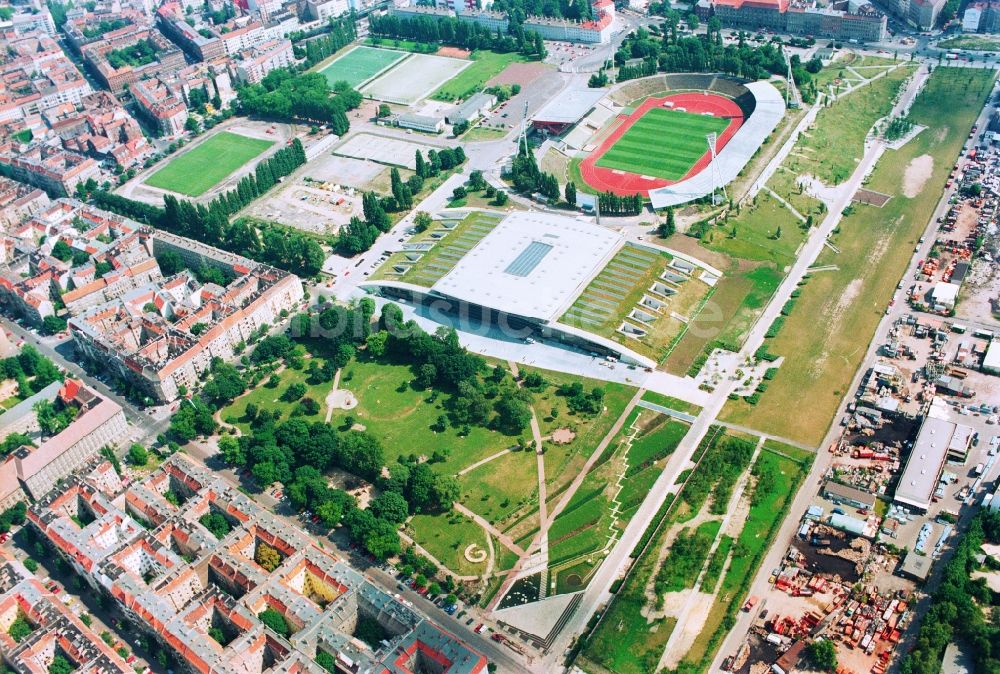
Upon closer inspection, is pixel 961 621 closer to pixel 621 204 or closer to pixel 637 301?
pixel 637 301

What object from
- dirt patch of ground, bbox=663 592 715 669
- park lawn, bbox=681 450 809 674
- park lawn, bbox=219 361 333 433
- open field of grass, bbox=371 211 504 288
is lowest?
park lawn, bbox=219 361 333 433

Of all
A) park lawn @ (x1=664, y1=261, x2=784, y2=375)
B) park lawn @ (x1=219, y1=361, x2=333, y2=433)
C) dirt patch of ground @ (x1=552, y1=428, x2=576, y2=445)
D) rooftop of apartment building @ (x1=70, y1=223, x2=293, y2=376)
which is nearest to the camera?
dirt patch of ground @ (x1=552, y1=428, x2=576, y2=445)

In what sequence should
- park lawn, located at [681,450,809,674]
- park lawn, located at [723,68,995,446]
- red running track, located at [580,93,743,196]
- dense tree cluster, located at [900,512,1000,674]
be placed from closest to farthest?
dense tree cluster, located at [900,512,1000,674] → park lawn, located at [681,450,809,674] → park lawn, located at [723,68,995,446] → red running track, located at [580,93,743,196]

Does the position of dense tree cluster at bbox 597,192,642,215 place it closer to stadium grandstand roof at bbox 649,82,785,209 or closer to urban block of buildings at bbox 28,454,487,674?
stadium grandstand roof at bbox 649,82,785,209

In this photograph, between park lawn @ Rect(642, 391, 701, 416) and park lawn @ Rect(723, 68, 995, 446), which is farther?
park lawn @ Rect(642, 391, 701, 416)

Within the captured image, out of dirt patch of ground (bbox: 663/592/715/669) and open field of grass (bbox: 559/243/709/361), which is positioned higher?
open field of grass (bbox: 559/243/709/361)

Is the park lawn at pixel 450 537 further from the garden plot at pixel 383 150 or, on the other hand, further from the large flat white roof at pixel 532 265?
the garden plot at pixel 383 150

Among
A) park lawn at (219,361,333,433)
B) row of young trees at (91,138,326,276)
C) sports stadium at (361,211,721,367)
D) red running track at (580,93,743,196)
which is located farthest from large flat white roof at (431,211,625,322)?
row of young trees at (91,138,326,276)

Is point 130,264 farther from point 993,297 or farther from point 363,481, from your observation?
point 993,297

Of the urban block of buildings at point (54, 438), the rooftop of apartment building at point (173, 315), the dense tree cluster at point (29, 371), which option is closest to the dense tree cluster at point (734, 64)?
the rooftop of apartment building at point (173, 315)
